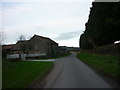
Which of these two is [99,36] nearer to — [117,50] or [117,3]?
[117,50]

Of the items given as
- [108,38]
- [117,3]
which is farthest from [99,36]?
[117,3]

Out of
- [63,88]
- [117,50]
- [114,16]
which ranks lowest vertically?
[63,88]

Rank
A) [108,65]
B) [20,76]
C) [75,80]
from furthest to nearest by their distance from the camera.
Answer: [108,65] < [20,76] < [75,80]

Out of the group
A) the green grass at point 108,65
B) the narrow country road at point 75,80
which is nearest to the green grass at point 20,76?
the narrow country road at point 75,80

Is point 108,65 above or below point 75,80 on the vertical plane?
above

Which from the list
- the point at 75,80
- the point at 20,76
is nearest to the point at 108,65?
the point at 75,80

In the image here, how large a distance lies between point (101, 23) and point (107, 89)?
17.2m

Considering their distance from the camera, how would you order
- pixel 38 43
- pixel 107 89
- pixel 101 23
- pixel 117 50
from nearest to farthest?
pixel 107 89, pixel 117 50, pixel 101 23, pixel 38 43

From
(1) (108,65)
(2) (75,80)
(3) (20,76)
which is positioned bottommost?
(2) (75,80)

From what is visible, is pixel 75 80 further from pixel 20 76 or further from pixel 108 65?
pixel 108 65

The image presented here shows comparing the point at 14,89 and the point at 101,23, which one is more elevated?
the point at 101,23

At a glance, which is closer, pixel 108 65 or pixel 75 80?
pixel 75 80

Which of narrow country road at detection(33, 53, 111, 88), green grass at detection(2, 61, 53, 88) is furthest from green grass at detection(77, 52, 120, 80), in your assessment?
green grass at detection(2, 61, 53, 88)

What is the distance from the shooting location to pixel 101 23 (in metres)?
22.5
